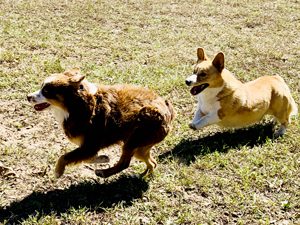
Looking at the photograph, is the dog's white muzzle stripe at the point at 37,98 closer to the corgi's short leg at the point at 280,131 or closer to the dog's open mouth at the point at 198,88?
the dog's open mouth at the point at 198,88

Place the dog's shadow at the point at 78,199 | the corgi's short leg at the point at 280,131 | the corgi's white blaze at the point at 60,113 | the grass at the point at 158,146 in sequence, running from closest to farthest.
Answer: the dog's shadow at the point at 78,199
the corgi's white blaze at the point at 60,113
the grass at the point at 158,146
the corgi's short leg at the point at 280,131

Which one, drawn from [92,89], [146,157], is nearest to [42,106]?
[92,89]

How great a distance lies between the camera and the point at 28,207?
4.26 m

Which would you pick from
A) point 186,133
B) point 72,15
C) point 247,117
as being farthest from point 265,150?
point 72,15

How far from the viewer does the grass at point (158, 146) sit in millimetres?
4434

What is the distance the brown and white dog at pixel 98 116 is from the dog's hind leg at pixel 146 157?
0.03 ft

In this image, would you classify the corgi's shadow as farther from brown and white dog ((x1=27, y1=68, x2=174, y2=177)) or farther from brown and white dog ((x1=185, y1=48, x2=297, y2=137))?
brown and white dog ((x1=27, y1=68, x2=174, y2=177))

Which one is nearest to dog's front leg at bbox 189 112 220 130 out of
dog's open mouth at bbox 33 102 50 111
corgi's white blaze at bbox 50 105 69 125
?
corgi's white blaze at bbox 50 105 69 125

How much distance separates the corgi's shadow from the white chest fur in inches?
15.1

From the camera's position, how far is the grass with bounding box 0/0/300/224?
4.43 metres

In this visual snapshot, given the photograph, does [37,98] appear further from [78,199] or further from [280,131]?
[280,131]

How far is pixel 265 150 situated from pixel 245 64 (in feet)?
9.73

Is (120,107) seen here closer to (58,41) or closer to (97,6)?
(58,41)

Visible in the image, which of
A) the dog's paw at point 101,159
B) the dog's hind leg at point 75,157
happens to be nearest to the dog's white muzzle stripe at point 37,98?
the dog's hind leg at point 75,157
